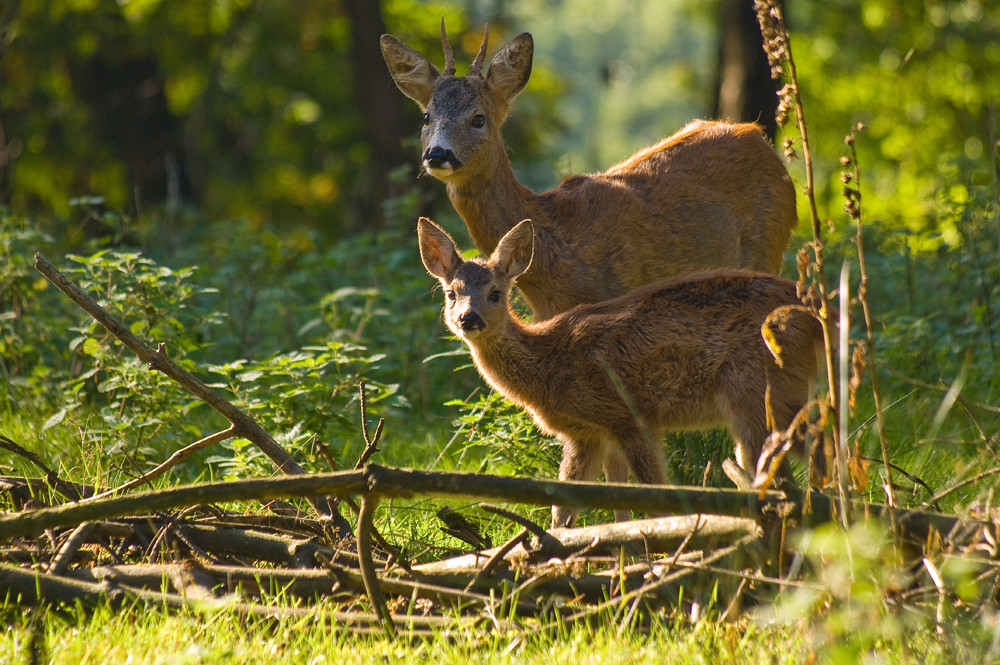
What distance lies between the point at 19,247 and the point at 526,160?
10.4m

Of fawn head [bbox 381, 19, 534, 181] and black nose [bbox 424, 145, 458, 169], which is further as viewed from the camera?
fawn head [bbox 381, 19, 534, 181]

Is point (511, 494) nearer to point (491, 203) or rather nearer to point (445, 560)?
A: point (445, 560)

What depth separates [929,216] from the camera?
31.5 feet

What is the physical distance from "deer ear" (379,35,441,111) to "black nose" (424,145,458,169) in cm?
70

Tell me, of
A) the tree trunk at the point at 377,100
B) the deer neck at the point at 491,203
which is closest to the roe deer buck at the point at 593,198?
the deer neck at the point at 491,203

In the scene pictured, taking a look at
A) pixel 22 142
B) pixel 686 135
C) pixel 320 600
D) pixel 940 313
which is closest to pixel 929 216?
pixel 940 313

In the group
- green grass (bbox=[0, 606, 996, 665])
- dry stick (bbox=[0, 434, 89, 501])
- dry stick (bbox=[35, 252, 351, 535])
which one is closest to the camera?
green grass (bbox=[0, 606, 996, 665])

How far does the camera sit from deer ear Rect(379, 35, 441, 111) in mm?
7383

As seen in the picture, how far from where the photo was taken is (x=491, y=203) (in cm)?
706

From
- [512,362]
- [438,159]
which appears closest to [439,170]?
[438,159]

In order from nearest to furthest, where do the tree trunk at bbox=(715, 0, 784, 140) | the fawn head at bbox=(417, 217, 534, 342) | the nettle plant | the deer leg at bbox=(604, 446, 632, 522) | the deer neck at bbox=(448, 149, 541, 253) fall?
the deer leg at bbox=(604, 446, 632, 522)
the fawn head at bbox=(417, 217, 534, 342)
the nettle plant
the deer neck at bbox=(448, 149, 541, 253)
the tree trunk at bbox=(715, 0, 784, 140)

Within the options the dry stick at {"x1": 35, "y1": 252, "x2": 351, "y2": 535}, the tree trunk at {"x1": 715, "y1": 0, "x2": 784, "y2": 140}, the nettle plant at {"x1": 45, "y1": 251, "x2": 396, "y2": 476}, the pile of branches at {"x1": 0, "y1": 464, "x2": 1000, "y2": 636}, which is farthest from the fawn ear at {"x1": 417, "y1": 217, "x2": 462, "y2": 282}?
the tree trunk at {"x1": 715, "y1": 0, "x2": 784, "y2": 140}

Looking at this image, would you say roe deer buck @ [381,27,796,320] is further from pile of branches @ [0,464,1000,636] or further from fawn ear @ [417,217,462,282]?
pile of branches @ [0,464,1000,636]

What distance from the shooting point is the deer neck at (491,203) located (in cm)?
703
